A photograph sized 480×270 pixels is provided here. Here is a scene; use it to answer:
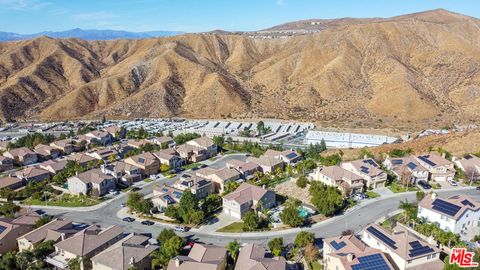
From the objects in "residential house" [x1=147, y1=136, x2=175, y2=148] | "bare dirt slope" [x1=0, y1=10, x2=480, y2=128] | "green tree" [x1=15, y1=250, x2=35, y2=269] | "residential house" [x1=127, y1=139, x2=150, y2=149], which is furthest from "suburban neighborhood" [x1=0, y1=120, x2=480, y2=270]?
"bare dirt slope" [x1=0, y1=10, x2=480, y2=128]

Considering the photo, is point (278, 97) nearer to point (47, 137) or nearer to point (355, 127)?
point (355, 127)

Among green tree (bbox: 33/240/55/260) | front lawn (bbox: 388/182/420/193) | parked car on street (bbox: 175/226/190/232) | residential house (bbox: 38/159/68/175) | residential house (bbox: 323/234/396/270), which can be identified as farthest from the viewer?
residential house (bbox: 38/159/68/175)

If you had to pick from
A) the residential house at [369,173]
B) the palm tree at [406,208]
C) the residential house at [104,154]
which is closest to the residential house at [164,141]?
the residential house at [104,154]

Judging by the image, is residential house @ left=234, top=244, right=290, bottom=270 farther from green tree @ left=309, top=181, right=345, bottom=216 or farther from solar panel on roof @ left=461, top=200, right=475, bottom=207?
solar panel on roof @ left=461, top=200, right=475, bottom=207

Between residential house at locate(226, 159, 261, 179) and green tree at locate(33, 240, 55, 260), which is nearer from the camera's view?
green tree at locate(33, 240, 55, 260)

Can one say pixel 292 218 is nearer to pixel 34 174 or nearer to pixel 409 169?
pixel 409 169

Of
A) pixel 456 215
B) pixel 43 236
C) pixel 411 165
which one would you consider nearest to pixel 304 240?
pixel 456 215

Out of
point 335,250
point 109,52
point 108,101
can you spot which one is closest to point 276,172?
point 335,250

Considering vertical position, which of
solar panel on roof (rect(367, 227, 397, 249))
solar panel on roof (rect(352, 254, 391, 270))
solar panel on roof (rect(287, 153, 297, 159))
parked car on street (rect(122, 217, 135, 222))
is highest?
solar panel on roof (rect(367, 227, 397, 249))
